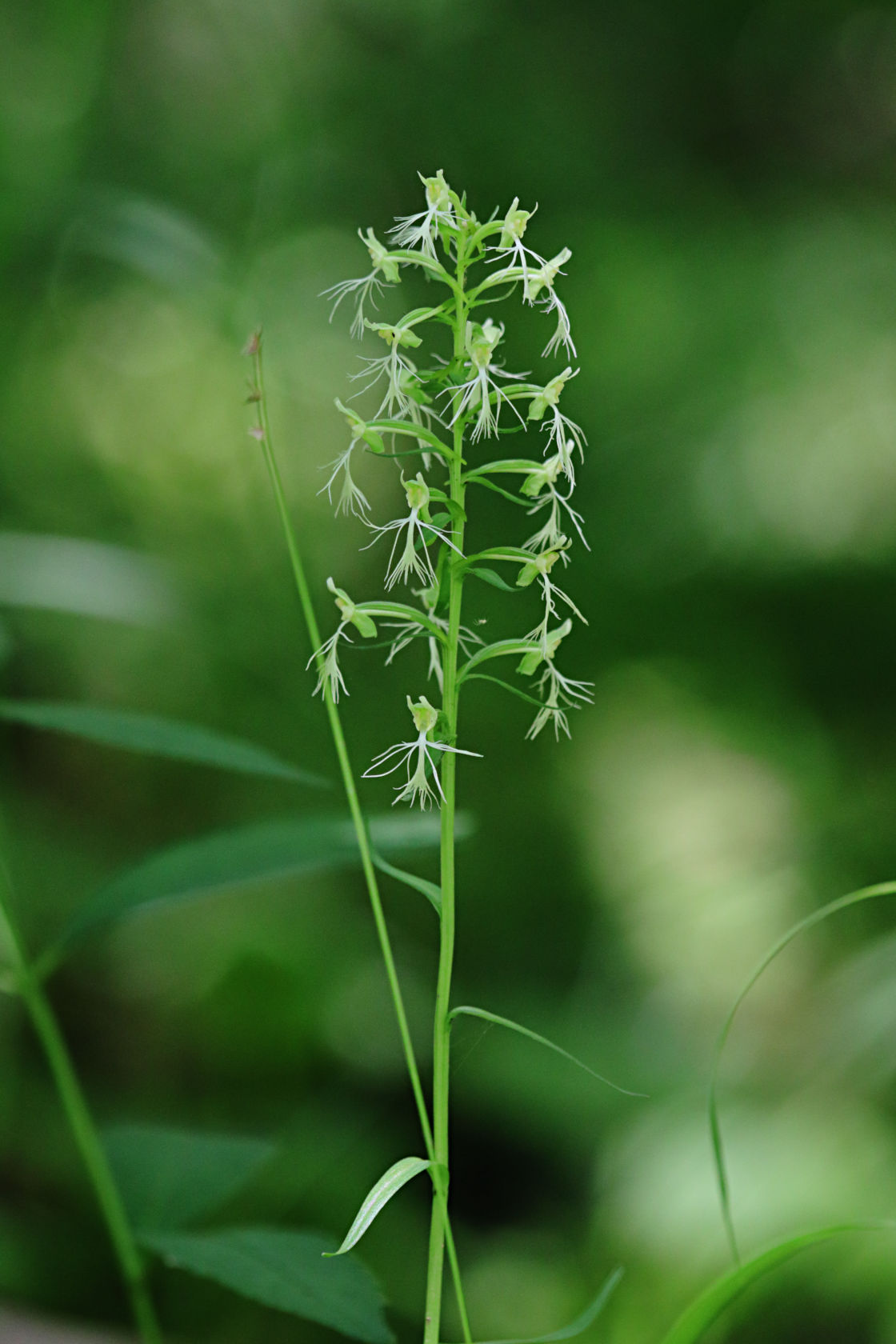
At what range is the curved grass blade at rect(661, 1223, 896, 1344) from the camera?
292 millimetres

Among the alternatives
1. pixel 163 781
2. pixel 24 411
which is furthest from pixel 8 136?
pixel 163 781

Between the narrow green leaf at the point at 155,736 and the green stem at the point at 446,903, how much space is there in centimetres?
15

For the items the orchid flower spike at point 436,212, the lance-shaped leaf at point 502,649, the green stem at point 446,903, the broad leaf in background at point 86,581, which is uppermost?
the broad leaf in background at point 86,581

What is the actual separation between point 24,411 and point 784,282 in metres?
1.36

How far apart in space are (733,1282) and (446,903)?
5.2 inches

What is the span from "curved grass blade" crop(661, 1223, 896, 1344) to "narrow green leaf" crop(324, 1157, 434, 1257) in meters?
0.09

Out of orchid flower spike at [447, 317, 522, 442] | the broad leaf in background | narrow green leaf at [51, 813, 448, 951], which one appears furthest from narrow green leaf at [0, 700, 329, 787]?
the broad leaf in background

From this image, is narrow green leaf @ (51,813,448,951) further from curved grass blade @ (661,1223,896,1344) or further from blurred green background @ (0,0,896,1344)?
blurred green background @ (0,0,896,1344)

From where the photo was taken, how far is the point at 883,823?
181cm

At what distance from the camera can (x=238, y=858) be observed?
0.53m

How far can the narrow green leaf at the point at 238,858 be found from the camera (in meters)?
0.51

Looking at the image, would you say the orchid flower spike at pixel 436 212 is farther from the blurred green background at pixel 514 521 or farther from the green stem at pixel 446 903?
the blurred green background at pixel 514 521

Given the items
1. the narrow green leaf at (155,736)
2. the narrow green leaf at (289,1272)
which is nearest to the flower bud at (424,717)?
the narrow green leaf at (155,736)

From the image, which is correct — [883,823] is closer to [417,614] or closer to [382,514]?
[382,514]
